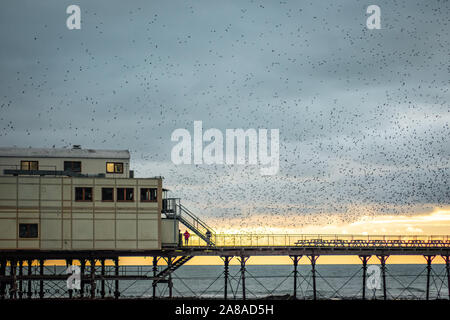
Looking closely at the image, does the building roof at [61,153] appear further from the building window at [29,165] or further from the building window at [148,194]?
the building window at [148,194]

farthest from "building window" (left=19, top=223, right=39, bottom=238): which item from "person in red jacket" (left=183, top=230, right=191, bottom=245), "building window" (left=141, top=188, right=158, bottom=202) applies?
"person in red jacket" (left=183, top=230, right=191, bottom=245)

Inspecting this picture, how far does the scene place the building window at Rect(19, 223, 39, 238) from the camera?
58.3 m

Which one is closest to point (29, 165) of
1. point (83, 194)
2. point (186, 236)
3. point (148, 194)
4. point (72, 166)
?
point (72, 166)

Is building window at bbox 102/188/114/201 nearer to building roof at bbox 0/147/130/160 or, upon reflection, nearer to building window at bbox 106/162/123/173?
building window at bbox 106/162/123/173

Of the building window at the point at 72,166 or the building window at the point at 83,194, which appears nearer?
the building window at the point at 83,194

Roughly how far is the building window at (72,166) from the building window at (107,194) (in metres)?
6.13

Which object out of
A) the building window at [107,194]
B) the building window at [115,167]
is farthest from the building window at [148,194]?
the building window at [115,167]

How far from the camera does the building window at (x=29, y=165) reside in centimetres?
6469

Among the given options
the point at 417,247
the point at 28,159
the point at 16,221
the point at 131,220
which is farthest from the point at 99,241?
the point at 417,247

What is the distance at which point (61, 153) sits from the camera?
6475 cm

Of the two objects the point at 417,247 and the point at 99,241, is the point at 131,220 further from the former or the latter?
the point at 417,247

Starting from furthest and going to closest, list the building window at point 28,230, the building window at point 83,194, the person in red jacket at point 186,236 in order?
the person in red jacket at point 186,236 → the building window at point 83,194 → the building window at point 28,230
